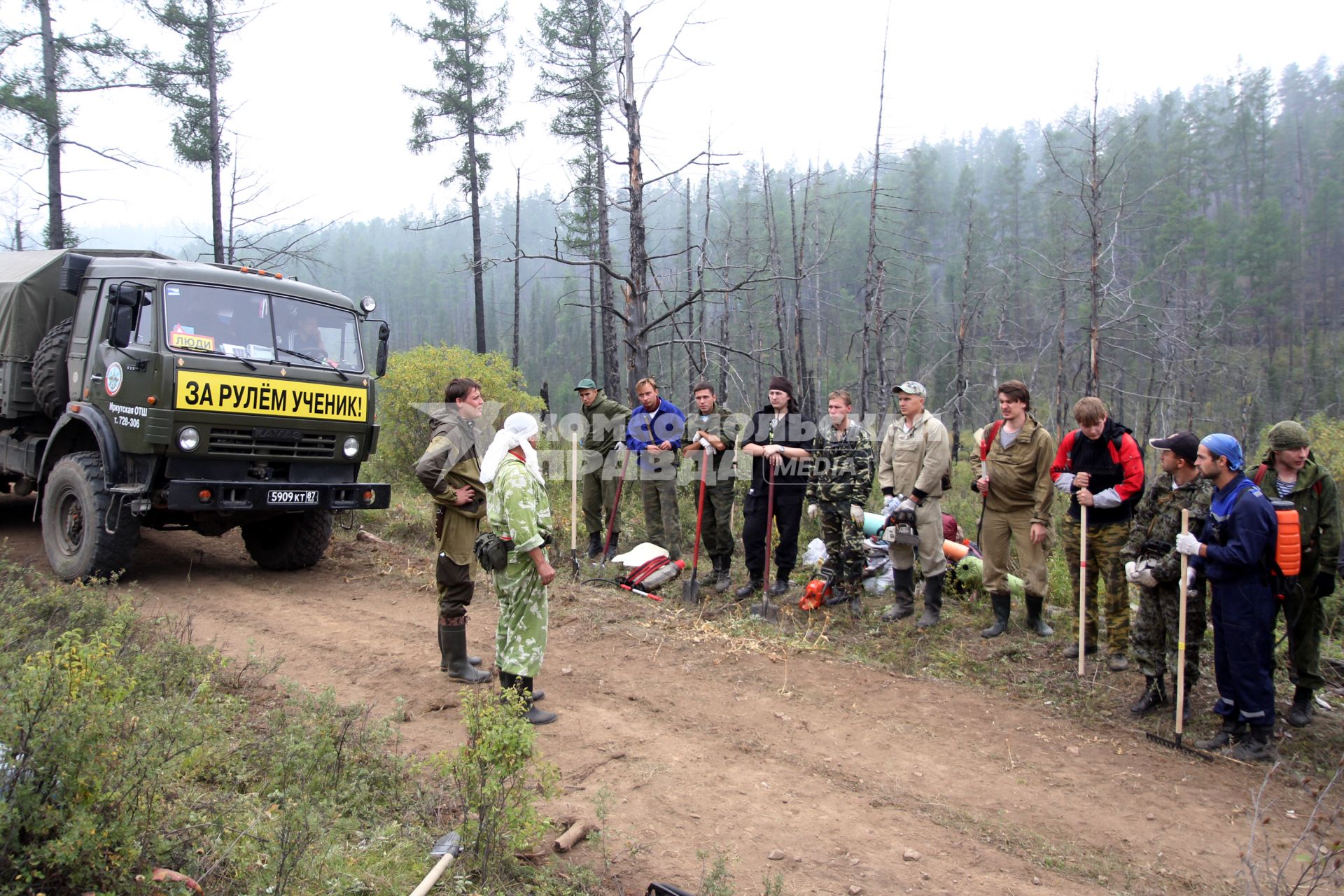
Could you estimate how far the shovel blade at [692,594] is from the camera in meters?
8.08

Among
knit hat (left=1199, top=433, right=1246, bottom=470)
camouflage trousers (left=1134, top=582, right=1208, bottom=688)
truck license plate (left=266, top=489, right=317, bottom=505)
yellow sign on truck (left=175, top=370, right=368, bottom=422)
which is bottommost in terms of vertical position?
camouflage trousers (left=1134, top=582, right=1208, bottom=688)

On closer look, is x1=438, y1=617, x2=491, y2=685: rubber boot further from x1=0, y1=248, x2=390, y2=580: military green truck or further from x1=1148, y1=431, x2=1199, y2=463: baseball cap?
x1=1148, y1=431, x2=1199, y2=463: baseball cap

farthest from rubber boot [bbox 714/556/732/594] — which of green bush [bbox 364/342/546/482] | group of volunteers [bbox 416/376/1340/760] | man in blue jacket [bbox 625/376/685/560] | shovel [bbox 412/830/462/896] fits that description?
green bush [bbox 364/342/546/482]

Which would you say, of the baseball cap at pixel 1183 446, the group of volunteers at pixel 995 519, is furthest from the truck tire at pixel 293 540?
the baseball cap at pixel 1183 446

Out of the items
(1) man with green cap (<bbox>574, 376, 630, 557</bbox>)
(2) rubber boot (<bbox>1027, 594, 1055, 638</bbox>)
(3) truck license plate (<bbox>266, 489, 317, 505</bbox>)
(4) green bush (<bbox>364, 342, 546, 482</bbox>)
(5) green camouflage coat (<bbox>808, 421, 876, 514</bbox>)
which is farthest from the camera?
(4) green bush (<bbox>364, 342, 546, 482</bbox>)

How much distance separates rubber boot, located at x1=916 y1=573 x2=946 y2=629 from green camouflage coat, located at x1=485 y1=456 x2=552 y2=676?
365cm

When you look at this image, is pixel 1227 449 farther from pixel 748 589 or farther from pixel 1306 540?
pixel 748 589

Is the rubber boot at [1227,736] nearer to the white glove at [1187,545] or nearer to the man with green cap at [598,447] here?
the white glove at [1187,545]

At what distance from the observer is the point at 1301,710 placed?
5301 mm

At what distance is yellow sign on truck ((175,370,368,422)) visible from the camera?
7336 millimetres

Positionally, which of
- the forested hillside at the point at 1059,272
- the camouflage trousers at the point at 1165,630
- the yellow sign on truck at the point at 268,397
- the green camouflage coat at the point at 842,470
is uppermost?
the forested hillside at the point at 1059,272

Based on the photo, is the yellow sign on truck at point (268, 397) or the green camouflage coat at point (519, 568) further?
the yellow sign on truck at point (268, 397)

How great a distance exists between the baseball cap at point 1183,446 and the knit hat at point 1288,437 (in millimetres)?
422

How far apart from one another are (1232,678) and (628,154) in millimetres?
8478
